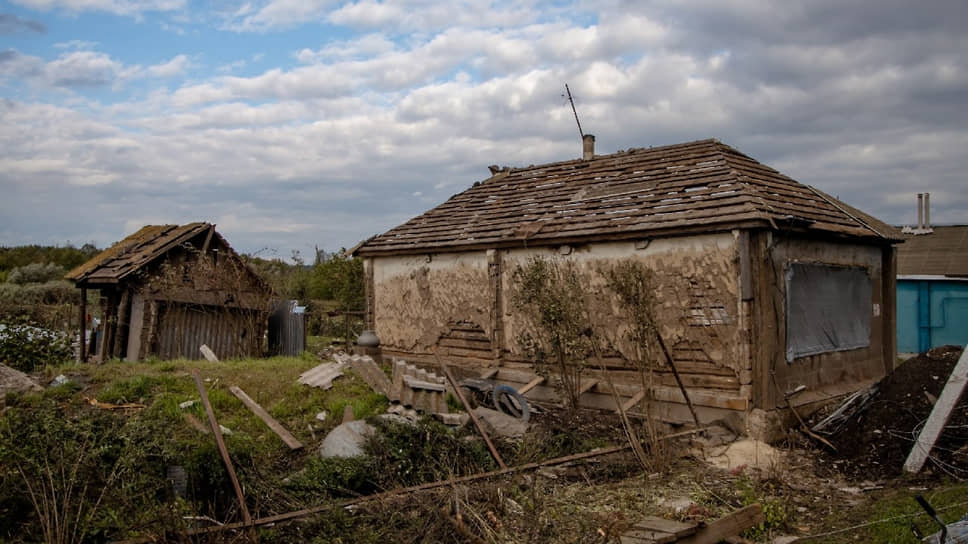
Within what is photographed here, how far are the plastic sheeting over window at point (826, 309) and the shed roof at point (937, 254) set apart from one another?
28.6ft

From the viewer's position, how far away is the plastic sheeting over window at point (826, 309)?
1023 centimetres

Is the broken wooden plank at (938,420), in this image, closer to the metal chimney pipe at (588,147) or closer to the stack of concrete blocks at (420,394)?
the stack of concrete blocks at (420,394)

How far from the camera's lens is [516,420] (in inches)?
382

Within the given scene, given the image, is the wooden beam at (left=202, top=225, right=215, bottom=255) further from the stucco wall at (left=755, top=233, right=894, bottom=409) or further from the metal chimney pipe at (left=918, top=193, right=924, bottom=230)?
the metal chimney pipe at (left=918, top=193, right=924, bottom=230)

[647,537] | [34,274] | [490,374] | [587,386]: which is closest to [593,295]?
[587,386]

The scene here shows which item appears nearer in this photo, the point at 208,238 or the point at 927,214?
the point at 208,238

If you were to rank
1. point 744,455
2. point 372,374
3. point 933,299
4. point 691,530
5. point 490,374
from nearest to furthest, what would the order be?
point 691,530 < point 744,455 < point 372,374 < point 490,374 < point 933,299

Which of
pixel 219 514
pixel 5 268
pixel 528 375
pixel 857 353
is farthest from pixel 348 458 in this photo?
pixel 5 268

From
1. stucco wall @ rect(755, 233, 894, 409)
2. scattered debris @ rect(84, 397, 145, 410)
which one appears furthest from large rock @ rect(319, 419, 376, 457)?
stucco wall @ rect(755, 233, 894, 409)

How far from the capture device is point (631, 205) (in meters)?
11.5

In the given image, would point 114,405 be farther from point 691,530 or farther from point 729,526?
point 729,526

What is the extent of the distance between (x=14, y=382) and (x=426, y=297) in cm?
678

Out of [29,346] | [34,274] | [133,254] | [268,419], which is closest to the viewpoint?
[268,419]

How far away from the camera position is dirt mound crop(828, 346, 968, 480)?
27.2 ft
